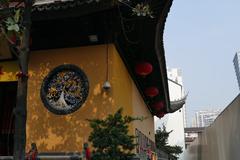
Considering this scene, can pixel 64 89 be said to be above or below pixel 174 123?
Answer: below

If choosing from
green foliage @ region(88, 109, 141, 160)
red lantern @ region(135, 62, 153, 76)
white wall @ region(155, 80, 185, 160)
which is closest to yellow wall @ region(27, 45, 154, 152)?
green foliage @ region(88, 109, 141, 160)

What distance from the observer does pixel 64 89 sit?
6.36 metres

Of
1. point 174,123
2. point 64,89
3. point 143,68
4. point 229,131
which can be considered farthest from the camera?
point 174,123

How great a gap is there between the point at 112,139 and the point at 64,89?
184 centimetres

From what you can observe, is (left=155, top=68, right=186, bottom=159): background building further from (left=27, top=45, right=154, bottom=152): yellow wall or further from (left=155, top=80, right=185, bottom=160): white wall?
(left=27, top=45, right=154, bottom=152): yellow wall

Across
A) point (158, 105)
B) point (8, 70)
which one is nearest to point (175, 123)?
point (158, 105)

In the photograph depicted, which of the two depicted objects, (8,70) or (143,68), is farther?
(143,68)

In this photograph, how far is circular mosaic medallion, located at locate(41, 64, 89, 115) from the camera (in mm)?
6273

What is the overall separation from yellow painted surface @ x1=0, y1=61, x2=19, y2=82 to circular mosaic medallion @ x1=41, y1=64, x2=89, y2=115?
0.66m

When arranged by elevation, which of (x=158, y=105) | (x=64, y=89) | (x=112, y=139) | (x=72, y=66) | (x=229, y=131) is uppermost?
(x=158, y=105)

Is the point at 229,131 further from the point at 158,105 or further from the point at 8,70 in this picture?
the point at 158,105

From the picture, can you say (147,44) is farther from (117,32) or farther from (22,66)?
(22,66)

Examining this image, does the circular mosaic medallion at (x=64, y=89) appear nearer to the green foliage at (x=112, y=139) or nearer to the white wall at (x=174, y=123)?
the green foliage at (x=112, y=139)

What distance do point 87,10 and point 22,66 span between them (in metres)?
2.01
